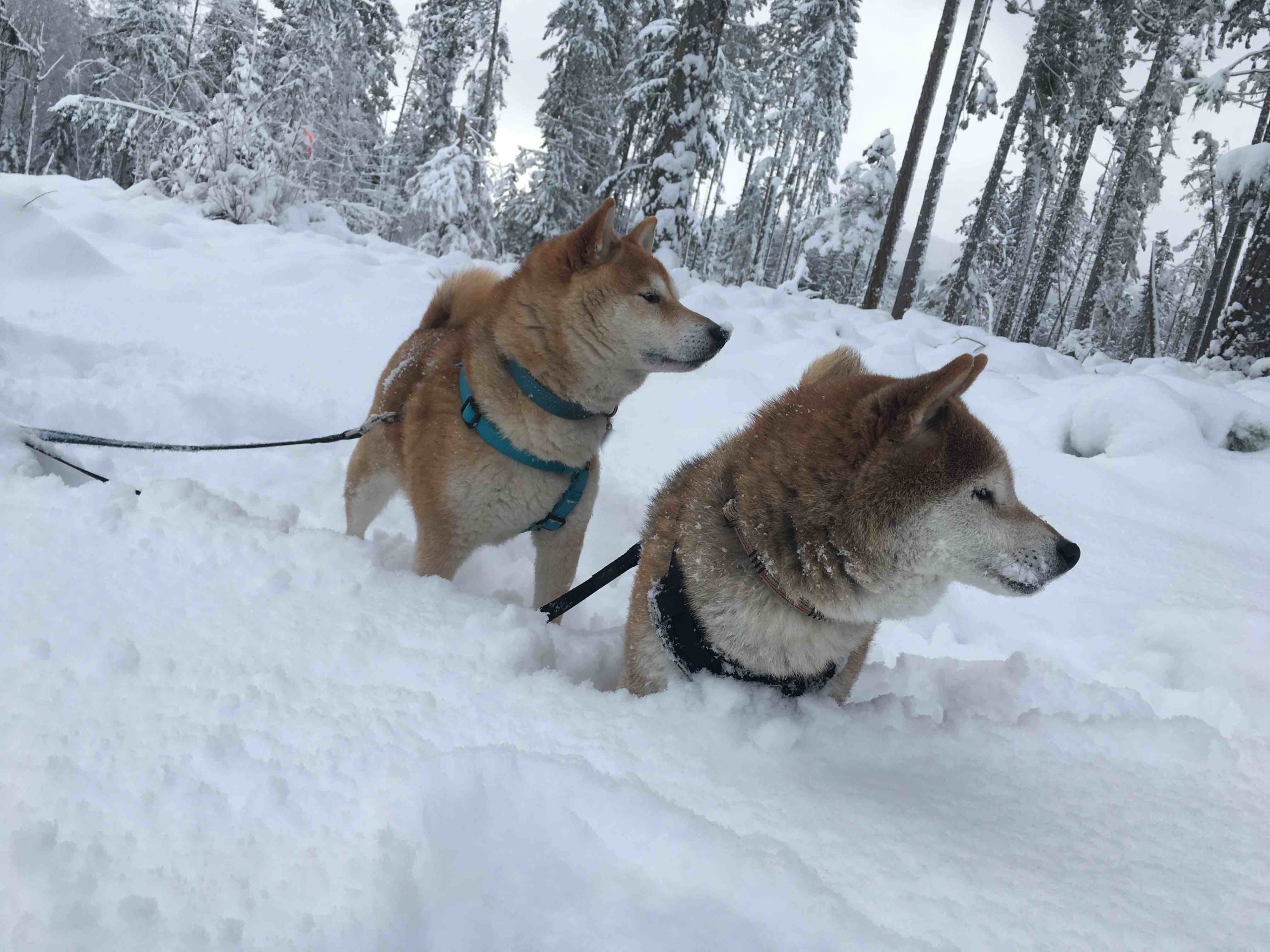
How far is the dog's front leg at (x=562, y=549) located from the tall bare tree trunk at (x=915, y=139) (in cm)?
1103

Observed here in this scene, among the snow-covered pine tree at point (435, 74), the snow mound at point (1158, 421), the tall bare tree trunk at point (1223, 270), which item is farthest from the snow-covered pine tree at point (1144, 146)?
the snow-covered pine tree at point (435, 74)

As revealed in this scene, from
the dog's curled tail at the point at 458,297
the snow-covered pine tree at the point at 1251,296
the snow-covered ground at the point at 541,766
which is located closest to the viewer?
the snow-covered ground at the point at 541,766

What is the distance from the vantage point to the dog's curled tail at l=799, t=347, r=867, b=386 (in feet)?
8.17

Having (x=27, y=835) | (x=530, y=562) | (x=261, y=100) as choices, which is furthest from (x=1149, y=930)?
(x=261, y=100)

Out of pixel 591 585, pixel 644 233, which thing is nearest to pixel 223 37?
pixel 644 233

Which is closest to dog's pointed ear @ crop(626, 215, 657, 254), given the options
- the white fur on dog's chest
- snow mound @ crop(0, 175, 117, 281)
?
the white fur on dog's chest

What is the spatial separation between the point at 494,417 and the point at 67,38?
50.8 metres

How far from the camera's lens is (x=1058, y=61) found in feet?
55.1

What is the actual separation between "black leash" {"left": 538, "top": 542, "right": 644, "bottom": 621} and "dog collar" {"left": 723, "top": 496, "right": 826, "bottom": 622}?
0.73 metres

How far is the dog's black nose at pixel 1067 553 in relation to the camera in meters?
1.83

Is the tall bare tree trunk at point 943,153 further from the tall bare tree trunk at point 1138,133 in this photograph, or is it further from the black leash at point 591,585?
the black leash at point 591,585

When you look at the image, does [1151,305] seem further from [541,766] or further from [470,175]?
[541,766]

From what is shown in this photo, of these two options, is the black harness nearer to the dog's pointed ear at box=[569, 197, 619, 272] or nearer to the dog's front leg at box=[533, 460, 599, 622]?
the dog's front leg at box=[533, 460, 599, 622]

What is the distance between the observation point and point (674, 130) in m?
11.1
